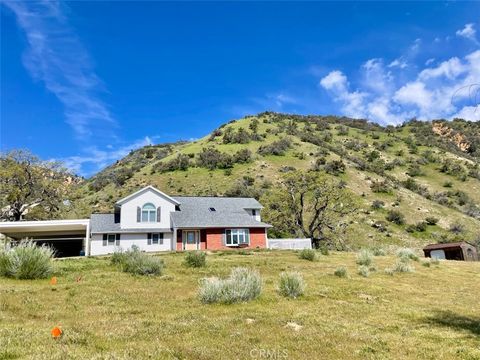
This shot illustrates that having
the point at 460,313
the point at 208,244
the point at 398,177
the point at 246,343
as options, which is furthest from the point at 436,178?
the point at 246,343

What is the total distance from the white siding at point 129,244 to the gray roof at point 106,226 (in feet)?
2.26

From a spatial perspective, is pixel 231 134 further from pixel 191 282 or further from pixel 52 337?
pixel 52 337

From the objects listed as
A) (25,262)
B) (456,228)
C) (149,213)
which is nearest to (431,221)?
(456,228)

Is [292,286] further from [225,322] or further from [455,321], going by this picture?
[455,321]

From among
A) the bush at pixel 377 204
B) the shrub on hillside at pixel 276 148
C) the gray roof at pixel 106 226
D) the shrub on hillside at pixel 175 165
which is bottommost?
the gray roof at pixel 106 226

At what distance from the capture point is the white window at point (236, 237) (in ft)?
147

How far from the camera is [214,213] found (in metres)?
47.1

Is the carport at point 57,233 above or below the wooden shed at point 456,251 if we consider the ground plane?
above

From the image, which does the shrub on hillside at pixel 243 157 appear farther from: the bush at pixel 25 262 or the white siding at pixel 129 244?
the bush at pixel 25 262

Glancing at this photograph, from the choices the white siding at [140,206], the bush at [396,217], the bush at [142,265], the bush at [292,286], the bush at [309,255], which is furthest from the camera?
the bush at [396,217]

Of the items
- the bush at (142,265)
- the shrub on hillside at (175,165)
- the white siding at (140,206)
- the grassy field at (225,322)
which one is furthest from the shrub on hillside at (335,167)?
the bush at (142,265)

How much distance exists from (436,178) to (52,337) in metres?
94.4

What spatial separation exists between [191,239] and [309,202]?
1621 centimetres

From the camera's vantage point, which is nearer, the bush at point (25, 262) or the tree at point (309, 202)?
the bush at point (25, 262)
